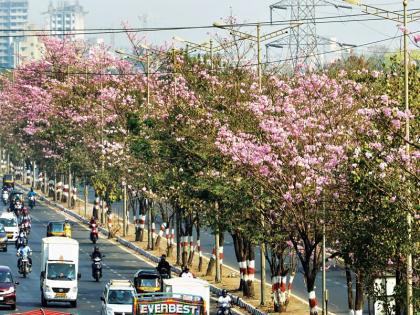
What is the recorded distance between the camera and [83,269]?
80.0m

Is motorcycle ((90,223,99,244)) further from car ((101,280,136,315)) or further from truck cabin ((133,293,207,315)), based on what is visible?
truck cabin ((133,293,207,315))

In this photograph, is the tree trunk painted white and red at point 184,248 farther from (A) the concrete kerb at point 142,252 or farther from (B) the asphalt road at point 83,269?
(B) the asphalt road at point 83,269

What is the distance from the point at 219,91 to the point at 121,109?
31113 mm

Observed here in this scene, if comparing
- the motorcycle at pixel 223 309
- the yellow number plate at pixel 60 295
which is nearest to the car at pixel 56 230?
the yellow number plate at pixel 60 295

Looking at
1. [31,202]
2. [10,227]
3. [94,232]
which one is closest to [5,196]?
[31,202]

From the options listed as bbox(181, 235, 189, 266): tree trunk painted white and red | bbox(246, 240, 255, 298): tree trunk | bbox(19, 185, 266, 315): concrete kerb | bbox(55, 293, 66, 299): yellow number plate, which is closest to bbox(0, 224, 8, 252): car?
bbox(19, 185, 266, 315): concrete kerb

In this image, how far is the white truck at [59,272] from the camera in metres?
63.4

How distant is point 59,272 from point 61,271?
0.35 feet

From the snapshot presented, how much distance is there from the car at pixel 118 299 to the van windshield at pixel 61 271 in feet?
21.1

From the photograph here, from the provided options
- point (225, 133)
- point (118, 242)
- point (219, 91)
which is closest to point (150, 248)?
point (118, 242)

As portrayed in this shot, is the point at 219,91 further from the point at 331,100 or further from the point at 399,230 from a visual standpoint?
the point at 399,230

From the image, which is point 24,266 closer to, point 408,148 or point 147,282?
point 147,282

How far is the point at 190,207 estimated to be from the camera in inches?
2753

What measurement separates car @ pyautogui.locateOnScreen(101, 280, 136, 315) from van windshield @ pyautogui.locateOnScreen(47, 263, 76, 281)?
6.44 metres
